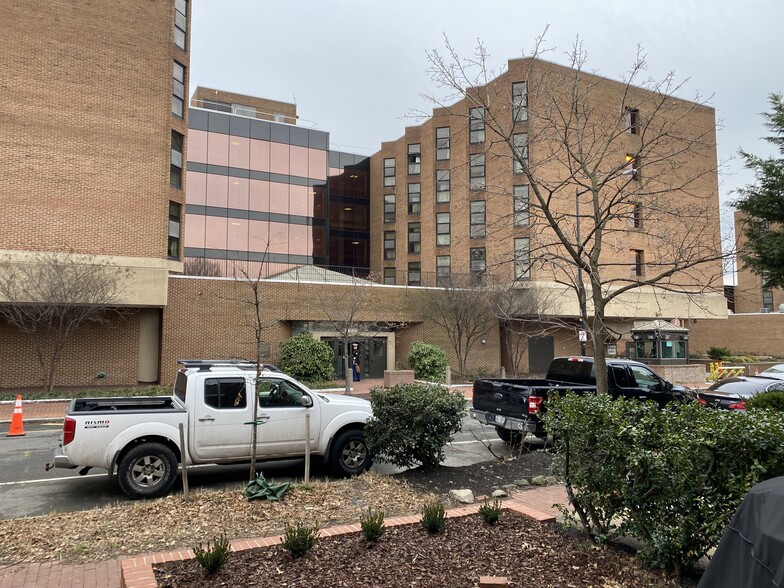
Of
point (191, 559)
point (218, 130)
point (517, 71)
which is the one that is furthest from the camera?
point (218, 130)

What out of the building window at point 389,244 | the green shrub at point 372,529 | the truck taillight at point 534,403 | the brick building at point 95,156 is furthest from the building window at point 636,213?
the building window at point 389,244

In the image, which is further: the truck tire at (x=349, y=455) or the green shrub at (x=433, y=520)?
the truck tire at (x=349, y=455)

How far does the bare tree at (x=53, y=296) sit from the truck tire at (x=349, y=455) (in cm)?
1572

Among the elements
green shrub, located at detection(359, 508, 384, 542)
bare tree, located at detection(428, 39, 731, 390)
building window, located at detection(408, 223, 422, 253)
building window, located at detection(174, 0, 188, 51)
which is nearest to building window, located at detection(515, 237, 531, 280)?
bare tree, located at detection(428, 39, 731, 390)

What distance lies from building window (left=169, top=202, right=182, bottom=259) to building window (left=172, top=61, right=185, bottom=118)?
14.6ft

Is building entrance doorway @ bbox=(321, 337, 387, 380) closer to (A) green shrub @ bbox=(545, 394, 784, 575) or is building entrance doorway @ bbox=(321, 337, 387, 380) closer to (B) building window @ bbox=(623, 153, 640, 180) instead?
(B) building window @ bbox=(623, 153, 640, 180)

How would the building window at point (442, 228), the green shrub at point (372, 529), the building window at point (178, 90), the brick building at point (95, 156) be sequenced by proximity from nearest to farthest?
the green shrub at point (372, 529), the brick building at point (95, 156), the building window at point (178, 90), the building window at point (442, 228)

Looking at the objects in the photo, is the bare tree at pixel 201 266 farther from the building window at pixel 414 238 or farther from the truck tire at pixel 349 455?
the truck tire at pixel 349 455

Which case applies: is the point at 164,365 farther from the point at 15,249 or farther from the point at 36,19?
the point at 36,19

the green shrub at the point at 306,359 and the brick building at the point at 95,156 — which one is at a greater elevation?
the brick building at the point at 95,156

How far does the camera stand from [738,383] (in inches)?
601

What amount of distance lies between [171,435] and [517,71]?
110 feet

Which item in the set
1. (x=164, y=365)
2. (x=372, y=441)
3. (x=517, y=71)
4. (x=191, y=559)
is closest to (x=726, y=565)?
(x=191, y=559)

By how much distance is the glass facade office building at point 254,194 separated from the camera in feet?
126
